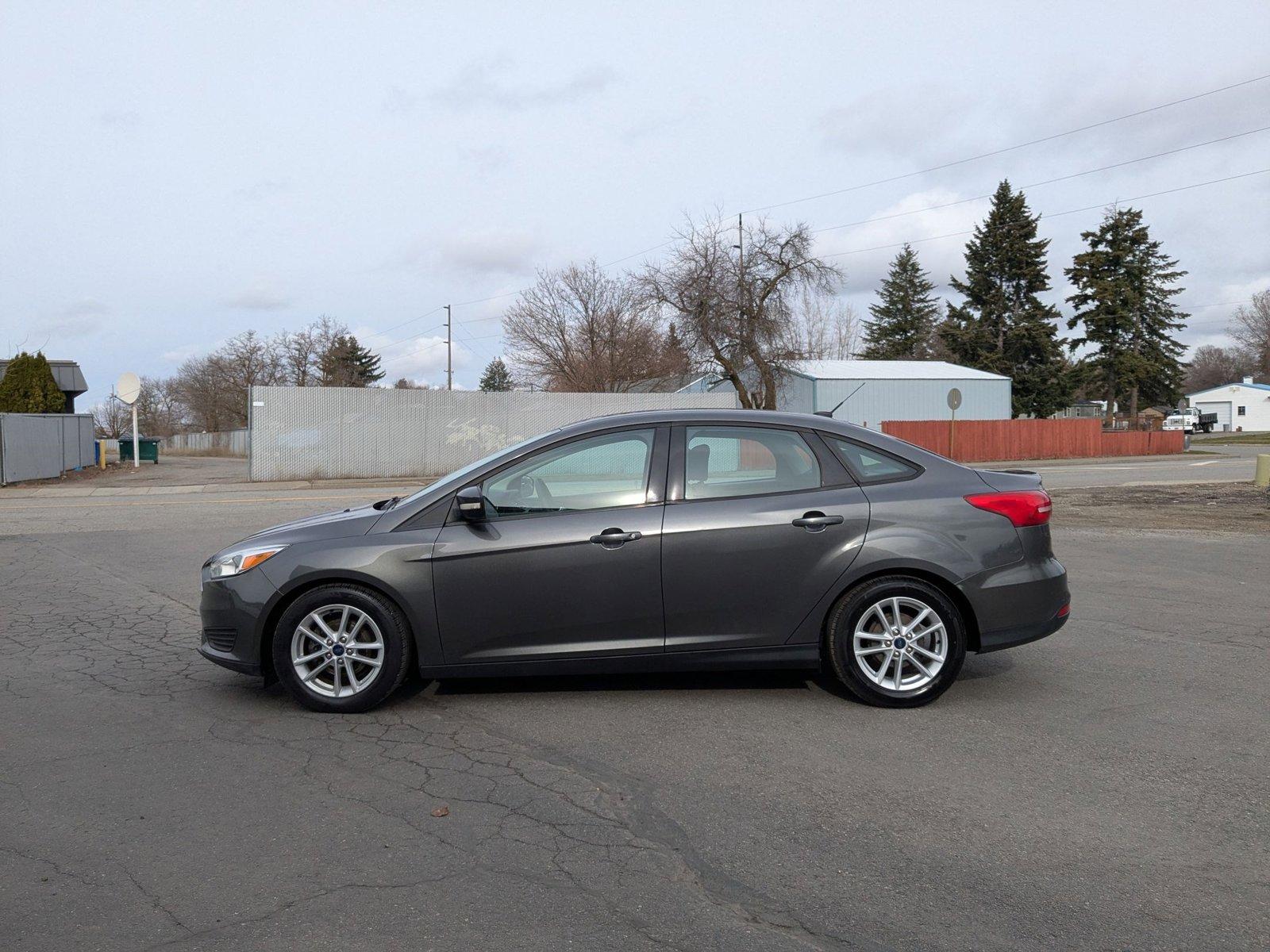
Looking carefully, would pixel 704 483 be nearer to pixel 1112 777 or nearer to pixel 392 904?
pixel 1112 777

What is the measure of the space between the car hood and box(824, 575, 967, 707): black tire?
2.47 meters

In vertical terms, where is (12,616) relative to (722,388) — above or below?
below

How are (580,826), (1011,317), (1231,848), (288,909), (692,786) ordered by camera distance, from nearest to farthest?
(288,909) → (1231,848) → (580,826) → (692,786) → (1011,317)

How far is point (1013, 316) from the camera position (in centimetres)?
6103

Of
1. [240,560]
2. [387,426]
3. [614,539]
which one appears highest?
[387,426]

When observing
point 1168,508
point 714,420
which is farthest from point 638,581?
point 1168,508

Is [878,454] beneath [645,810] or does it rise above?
above

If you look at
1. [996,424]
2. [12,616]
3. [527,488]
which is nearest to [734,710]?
[527,488]

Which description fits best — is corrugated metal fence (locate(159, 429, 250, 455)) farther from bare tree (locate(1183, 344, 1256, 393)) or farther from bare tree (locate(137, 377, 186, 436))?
bare tree (locate(1183, 344, 1256, 393))

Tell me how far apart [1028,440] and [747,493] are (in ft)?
147

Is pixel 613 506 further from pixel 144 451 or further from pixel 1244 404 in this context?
pixel 1244 404

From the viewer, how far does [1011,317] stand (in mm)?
61094

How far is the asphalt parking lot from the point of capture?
121 inches

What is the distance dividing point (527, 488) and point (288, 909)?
2.65m
